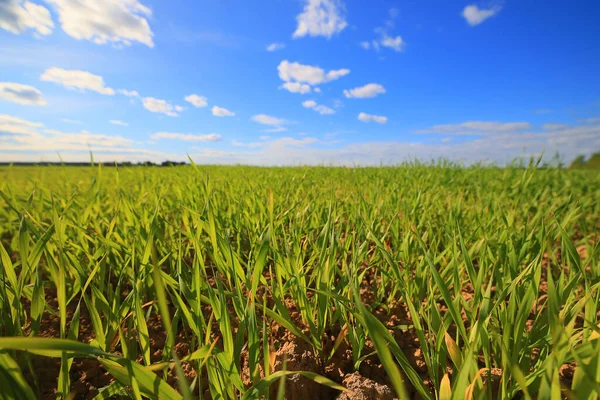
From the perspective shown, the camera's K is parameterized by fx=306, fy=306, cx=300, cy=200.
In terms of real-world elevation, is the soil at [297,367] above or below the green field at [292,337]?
below

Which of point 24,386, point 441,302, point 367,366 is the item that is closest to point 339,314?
point 367,366

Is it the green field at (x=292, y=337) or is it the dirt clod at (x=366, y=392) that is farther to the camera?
the dirt clod at (x=366, y=392)

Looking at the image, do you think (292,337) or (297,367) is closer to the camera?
(297,367)

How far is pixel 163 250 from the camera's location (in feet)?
4.17

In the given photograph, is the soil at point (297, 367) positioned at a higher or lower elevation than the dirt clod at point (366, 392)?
lower

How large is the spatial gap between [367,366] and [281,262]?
0.37 meters

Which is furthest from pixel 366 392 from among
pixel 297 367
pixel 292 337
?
pixel 292 337

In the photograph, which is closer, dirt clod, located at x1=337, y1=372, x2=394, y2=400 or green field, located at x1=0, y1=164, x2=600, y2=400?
green field, located at x1=0, y1=164, x2=600, y2=400

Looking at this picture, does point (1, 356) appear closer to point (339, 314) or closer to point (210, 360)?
point (210, 360)

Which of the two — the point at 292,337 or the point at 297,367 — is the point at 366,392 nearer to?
the point at 297,367

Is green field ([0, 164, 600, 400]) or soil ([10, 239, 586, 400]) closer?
green field ([0, 164, 600, 400])

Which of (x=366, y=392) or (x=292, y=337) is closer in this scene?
(x=366, y=392)

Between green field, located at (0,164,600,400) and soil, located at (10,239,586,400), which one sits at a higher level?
green field, located at (0,164,600,400)

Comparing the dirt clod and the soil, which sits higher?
the dirt clod
